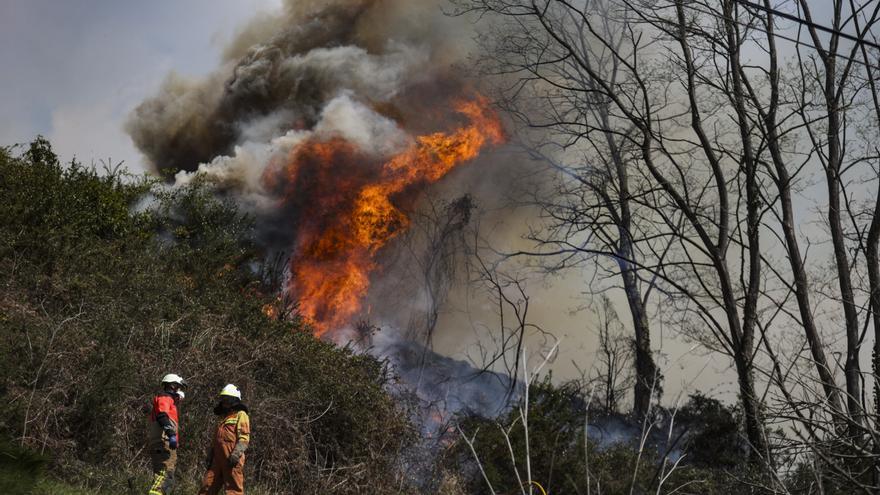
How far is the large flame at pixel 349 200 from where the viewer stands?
75.3 feet

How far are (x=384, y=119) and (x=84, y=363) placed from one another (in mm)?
15616

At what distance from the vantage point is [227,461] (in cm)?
938

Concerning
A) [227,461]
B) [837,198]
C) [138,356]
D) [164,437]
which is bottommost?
[227,461]

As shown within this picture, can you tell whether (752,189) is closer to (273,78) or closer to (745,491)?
(745,491)

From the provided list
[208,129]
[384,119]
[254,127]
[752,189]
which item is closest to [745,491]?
[752,189]

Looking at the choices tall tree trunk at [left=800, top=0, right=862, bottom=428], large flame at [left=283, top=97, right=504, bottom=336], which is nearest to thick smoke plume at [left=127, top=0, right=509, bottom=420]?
large flame at [left=283, top=97, right=504, bottom=336]

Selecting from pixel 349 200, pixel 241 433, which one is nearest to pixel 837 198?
pixel 241 433

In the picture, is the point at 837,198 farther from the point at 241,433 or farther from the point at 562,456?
the point at 241,433

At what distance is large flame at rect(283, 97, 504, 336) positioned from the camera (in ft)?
75.3

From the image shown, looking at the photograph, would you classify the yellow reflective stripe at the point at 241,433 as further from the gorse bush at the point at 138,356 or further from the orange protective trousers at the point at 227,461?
the gorse bush at the point at 138,356

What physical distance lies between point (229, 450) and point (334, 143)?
56.1ft

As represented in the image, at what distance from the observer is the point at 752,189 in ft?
45.0

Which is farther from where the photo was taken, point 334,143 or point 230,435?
point 334,143

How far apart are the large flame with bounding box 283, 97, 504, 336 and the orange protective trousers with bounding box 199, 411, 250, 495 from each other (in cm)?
1228
